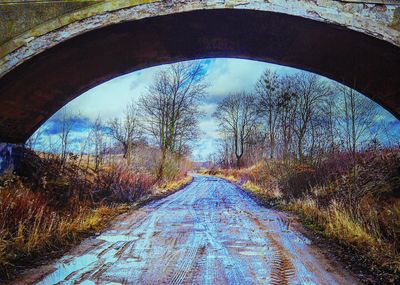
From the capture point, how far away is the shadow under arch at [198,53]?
4.72 m

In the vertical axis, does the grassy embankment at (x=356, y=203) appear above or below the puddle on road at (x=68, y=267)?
above

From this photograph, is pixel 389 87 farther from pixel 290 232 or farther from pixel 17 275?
pixel 17 275

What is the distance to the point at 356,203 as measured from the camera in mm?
6578

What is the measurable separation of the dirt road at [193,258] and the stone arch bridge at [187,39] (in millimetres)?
2758

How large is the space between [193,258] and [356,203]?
11.6ft

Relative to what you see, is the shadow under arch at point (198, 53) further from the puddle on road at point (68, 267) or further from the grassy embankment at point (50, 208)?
the puddle on road at point (68, 267)

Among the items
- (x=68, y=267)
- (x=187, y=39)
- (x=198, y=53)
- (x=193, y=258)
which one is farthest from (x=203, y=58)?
(x=68, y=267)

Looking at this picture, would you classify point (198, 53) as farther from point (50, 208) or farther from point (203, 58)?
point (50, 208)

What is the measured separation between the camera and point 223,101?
4478 centimetres

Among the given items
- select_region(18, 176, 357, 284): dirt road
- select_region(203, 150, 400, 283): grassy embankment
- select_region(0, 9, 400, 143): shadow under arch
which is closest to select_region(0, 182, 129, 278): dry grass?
select_region(18, 176, 357, 284): dirt road

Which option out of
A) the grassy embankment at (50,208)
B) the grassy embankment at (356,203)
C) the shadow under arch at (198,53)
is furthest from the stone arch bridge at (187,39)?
the grassy embankment at (356,203)

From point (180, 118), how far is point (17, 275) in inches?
814

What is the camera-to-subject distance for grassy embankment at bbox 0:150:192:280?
15.5ft

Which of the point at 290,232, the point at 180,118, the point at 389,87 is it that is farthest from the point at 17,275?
the point at 180,118
